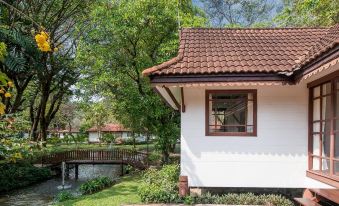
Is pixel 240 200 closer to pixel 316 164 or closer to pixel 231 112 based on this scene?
pixel 316 164

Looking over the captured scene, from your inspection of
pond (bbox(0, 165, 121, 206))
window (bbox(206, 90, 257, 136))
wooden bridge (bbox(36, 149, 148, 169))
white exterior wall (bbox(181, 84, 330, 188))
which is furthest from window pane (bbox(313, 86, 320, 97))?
wooden bridge (bbox(36, 149, 148, 169))

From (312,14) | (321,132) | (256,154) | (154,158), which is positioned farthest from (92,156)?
(321,132)

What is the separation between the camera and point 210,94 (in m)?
7.89

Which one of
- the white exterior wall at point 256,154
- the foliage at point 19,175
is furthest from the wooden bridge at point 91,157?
the white exterior wall at point 256,154

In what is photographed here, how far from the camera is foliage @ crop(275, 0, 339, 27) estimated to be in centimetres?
1345

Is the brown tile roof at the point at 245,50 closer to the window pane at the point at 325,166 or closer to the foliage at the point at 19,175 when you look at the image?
the window pane at the point at 325,166

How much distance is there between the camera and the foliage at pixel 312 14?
13445 millimetres

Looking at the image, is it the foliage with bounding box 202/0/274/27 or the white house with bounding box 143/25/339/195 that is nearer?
the white house with bounding box 143/25/339/195

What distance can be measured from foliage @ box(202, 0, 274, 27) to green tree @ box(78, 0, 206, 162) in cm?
1471

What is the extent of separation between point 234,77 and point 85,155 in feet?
55.6

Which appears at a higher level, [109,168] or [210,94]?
[210,94]

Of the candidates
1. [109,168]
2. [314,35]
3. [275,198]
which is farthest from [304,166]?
[109,168]

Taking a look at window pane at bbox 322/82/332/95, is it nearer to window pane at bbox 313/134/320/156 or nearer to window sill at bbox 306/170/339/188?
window pane at bbox 313/134/320/156

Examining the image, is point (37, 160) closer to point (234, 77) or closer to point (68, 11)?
point (68, 11)
